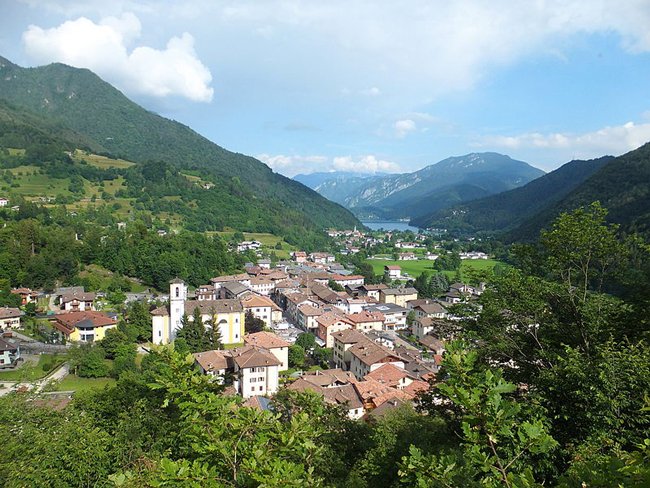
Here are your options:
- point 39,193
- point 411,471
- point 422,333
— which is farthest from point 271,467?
point 39,193

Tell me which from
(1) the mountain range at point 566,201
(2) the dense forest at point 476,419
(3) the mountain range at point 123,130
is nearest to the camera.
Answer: (2) the dense forest at point 476,419

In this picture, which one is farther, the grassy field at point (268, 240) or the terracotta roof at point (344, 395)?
the grassy field at point (268, 240)

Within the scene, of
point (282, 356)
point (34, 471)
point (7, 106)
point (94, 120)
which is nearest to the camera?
point (34, 471)

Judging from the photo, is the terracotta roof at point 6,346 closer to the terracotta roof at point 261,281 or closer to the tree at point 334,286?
the terracotta roof at point 261,281

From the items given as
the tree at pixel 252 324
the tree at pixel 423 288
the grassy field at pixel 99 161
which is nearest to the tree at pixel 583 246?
the tree at pixel 252 324

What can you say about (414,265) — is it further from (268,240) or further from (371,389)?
(371,389)

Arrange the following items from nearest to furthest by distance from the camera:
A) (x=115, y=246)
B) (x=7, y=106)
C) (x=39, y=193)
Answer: (x=115, y=246) → (x=39, y=193) → (x=7, y=106)

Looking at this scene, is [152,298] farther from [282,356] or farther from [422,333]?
[422,333]

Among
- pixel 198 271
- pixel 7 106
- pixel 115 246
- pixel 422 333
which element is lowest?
pixel 422 333
